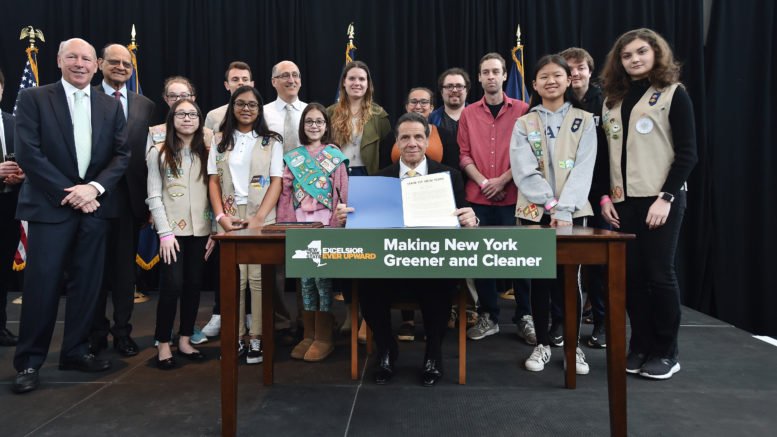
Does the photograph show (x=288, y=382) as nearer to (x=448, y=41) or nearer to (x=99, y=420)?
(x=99, y=420)

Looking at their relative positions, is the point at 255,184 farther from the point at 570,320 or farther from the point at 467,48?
the point at 467,48

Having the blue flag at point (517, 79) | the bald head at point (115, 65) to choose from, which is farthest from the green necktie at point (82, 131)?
the blue flag at point (517, 79)

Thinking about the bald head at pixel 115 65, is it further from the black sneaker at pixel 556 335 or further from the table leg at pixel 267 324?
the black sneaker at pixel 556 335

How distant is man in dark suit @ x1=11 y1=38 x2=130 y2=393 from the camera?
89.3 inches

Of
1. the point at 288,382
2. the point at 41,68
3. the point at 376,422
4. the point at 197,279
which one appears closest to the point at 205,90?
the point at 41,68

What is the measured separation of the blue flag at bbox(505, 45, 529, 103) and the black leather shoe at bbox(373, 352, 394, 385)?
291 cm

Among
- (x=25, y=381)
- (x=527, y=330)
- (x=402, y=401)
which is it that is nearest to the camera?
(x=402, y=401)

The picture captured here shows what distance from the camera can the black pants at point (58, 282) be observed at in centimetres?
228

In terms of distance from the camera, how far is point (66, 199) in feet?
7.46

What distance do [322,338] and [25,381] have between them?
1.39m

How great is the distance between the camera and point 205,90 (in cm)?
481

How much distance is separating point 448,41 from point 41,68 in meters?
4.07

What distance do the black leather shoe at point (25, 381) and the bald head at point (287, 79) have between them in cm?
213

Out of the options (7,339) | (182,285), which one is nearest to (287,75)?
(182,285)
